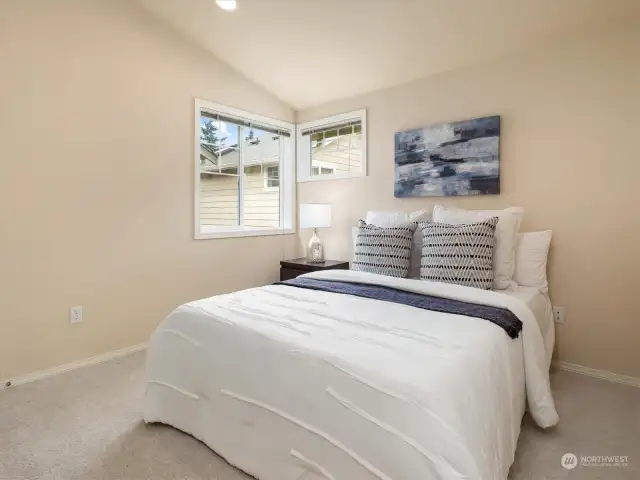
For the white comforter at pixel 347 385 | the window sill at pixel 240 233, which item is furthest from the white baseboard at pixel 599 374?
the window sill at pixel 240 233

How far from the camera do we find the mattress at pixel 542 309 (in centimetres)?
216

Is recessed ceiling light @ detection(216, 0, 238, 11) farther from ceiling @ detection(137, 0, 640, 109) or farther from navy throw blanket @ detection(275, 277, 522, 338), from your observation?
navy throw blanket @ detection(275, 277, 522, 338)

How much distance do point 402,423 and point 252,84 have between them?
3531 millimetres

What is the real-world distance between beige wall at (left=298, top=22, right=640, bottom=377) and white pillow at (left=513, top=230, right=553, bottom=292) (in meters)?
0.20

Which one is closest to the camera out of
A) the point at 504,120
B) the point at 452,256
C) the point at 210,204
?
the point at 452,256

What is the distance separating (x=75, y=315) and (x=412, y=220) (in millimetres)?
2582

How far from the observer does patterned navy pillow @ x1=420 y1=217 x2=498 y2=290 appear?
225 centimetres

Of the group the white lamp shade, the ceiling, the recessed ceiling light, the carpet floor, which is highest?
the recessed ceiling light

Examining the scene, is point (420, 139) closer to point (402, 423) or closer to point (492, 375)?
point (492, 375)

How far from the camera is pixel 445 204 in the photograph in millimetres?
3082

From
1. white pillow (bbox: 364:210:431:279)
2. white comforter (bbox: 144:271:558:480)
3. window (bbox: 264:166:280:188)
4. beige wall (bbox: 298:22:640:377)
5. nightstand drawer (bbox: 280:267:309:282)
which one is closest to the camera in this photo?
white comforter (bbox: 144:271:558:480)

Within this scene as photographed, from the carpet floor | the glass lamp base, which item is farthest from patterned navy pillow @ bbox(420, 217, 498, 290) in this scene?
the glass lamp base

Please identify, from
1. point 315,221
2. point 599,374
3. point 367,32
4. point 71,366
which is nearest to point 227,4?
point 367,32

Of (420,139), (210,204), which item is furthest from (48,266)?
(420,139)
